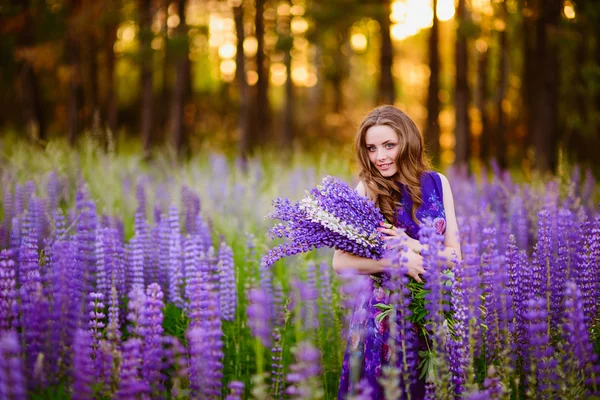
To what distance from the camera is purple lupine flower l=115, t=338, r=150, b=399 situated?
236 centimetres

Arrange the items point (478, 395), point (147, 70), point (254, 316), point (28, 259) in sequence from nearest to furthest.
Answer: point (254, 316)
point (478, 395)
point (28, 259)
point (147, 70)

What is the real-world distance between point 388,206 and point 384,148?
0.38 metres

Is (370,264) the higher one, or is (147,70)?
(147,70)

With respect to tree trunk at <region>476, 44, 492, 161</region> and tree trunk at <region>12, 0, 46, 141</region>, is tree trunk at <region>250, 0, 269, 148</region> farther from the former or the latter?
tree trunk at <region>476, 44, 492, 161</region>

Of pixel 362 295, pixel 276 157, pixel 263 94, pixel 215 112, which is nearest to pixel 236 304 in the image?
pixel 362 295

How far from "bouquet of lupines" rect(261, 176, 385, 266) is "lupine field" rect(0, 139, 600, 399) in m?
0.21

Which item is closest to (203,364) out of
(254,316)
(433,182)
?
(254,316)

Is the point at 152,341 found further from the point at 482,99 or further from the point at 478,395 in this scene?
the point at 482,99

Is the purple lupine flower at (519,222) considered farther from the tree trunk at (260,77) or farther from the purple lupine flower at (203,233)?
the tree trunk at (260,77)

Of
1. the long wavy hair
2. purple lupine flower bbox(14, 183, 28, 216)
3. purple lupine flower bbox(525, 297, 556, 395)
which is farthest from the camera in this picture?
purple lupine flower bbox(14, 183, 28, 216)

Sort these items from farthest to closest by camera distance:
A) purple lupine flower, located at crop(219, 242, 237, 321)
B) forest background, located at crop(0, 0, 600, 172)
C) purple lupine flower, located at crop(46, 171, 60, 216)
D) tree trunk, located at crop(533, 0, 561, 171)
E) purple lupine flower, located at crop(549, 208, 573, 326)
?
forest background, located at crop(0, 0, 600, 172) → tree trunk, located at crop(533, 0, 561, 171) → purple lupine flower, located at crop(46, 171, 60, 216) → purple lupine flower, located at crop(219, 242, 237, 321) → purple lupine flower, located at crop(549, 208, 573, 326)

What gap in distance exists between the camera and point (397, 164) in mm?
3238

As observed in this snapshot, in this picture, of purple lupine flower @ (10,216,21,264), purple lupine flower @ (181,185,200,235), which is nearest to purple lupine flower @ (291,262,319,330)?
purple lupine flower @ (181,185,200,235)

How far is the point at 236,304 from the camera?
13.7 feet
